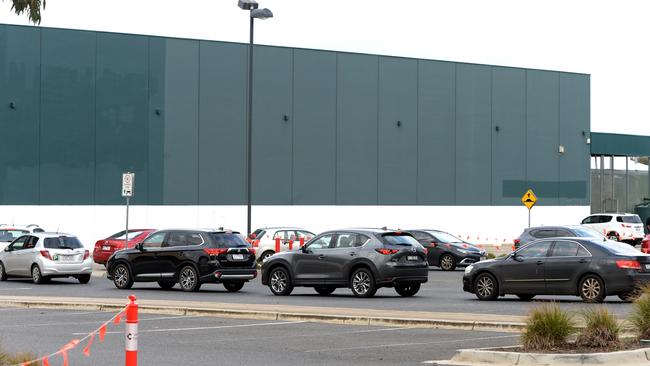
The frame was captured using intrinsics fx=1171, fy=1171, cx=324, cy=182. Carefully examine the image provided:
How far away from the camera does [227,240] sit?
29.1 m

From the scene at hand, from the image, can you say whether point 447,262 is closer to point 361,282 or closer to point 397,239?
point 397,239

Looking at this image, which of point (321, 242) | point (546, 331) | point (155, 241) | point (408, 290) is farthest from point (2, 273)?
point (546, 331)

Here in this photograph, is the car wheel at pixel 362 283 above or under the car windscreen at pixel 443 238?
under

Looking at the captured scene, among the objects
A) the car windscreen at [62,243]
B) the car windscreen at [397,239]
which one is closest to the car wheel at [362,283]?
the car windscreen at [397,239]

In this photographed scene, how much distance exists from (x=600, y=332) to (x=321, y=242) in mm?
→ 13578

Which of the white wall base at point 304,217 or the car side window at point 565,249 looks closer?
the car side window at point 565,249

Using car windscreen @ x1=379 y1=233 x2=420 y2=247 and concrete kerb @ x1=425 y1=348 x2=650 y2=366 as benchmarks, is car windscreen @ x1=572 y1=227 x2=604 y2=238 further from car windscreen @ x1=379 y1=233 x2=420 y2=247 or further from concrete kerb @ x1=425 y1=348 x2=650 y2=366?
concrete kerb @ x1=425 y1=348 x2=650 y2=366

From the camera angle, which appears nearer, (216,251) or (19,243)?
(216,251)

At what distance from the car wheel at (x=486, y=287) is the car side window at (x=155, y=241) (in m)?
8.54

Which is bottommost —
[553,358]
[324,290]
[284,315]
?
[324,290]

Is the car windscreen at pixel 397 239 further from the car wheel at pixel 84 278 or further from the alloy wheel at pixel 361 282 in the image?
the car wheel at pixel 84 278

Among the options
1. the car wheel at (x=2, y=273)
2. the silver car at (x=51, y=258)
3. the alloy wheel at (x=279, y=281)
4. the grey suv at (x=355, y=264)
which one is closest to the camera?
the grey suv at (x=355, y=264)

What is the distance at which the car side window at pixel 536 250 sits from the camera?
24.8 meters

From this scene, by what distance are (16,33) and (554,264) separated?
33.4 m
